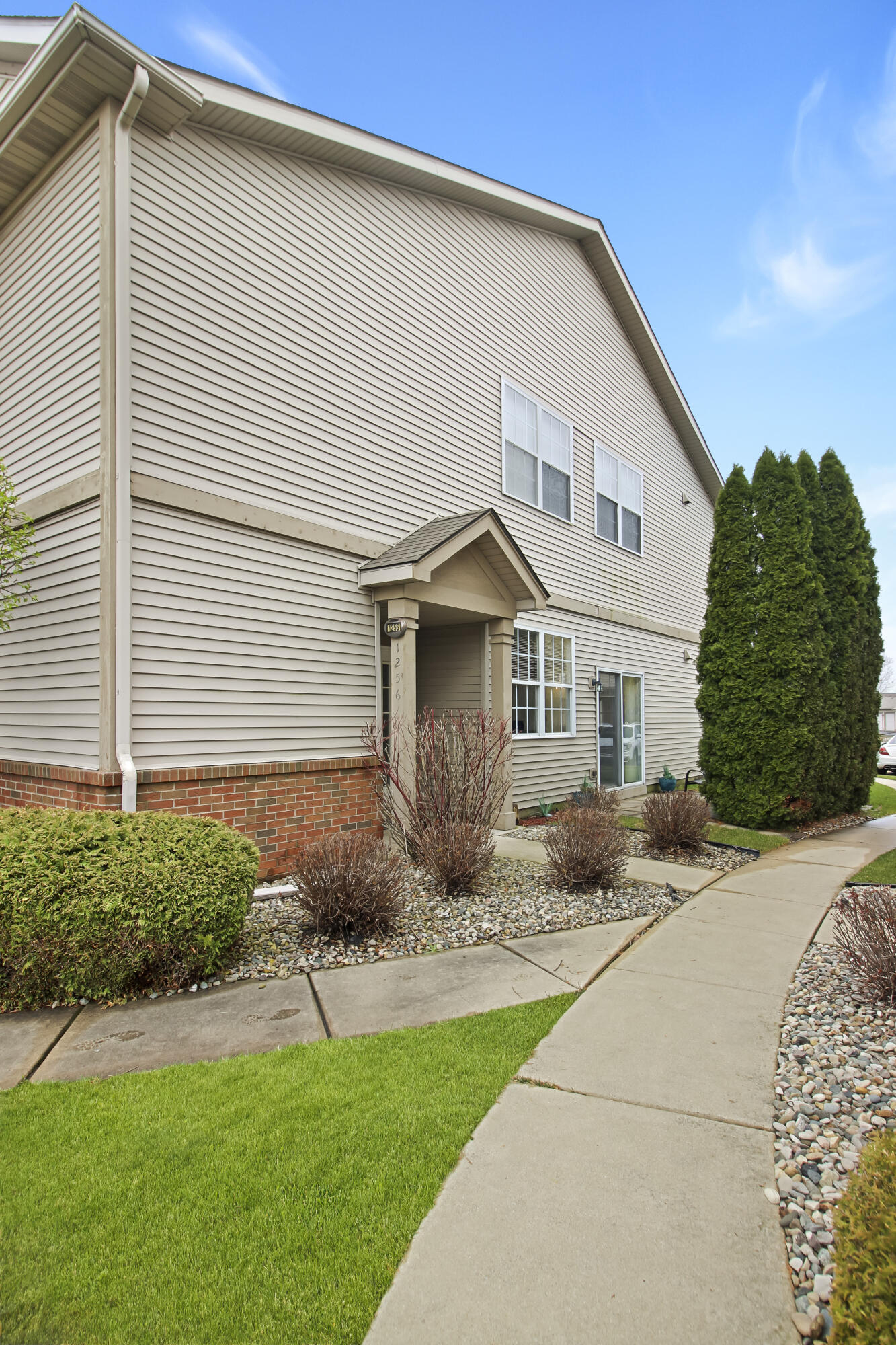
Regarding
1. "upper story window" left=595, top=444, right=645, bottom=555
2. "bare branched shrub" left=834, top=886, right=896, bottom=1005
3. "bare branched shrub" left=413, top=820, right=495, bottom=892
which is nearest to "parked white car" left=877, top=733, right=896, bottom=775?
"upper story window" left=595, top=444, right=645, bottom=555

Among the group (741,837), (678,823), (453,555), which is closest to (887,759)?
(741,837)

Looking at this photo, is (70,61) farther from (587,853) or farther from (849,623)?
(849,623)

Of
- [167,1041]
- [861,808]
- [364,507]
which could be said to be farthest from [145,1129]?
[861,808]

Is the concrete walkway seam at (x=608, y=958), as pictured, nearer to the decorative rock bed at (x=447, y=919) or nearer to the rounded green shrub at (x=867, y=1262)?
the decorative rock bed at (x=447, y=919)

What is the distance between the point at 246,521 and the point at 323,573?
1.05 meters

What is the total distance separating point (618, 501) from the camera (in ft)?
45.4

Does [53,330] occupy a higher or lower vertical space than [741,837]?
higher

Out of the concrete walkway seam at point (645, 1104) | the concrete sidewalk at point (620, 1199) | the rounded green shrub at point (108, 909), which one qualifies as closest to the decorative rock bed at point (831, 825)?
the concrete sidewalk at point (620, 1199)

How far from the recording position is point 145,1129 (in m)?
2.78

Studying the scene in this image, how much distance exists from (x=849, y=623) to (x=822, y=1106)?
31.7ft

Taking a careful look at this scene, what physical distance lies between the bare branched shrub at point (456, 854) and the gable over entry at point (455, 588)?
1639 mm

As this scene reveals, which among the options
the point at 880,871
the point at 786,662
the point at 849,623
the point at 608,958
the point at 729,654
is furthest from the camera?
the point at 849,623

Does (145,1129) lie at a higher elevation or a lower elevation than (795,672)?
lower

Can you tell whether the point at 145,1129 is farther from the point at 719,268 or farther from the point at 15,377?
the point at 719,268
